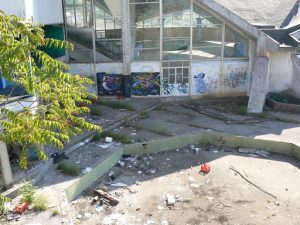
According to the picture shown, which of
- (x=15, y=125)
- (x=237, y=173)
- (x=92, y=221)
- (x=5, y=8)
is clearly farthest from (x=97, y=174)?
(x=15, y=125)

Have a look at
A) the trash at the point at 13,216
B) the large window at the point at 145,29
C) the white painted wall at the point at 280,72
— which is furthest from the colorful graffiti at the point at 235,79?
the trash at the point at 13,216

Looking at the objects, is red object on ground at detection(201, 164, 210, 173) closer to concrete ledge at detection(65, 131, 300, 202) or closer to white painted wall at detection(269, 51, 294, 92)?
concrete ledge at detection(65, 131, 300, 202)

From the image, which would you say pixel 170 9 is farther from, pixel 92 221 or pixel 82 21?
pixel 92 221

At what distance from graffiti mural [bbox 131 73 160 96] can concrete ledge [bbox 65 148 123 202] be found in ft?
21.3

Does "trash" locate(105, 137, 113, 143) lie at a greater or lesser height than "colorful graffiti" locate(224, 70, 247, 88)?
lesser

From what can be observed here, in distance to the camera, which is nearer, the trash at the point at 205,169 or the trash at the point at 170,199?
the trash at the point at 170,199

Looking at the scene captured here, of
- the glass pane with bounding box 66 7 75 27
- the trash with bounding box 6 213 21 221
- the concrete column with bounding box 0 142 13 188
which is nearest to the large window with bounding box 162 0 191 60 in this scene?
the glass pane with bounding box 66 7 75 27

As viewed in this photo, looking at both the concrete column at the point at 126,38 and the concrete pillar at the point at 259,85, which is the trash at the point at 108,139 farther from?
the concrete pillar at the point at 259,85

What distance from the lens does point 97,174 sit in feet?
39.8

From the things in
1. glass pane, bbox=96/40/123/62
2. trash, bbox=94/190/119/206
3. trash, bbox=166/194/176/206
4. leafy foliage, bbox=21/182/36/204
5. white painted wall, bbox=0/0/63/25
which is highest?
white painted wall, bbox=0/0/63/25

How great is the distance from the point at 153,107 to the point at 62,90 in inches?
502

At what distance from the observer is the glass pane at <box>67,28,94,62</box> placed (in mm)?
18781

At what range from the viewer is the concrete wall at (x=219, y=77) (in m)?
19.3

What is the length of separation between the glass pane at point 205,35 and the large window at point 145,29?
208 centimetres
